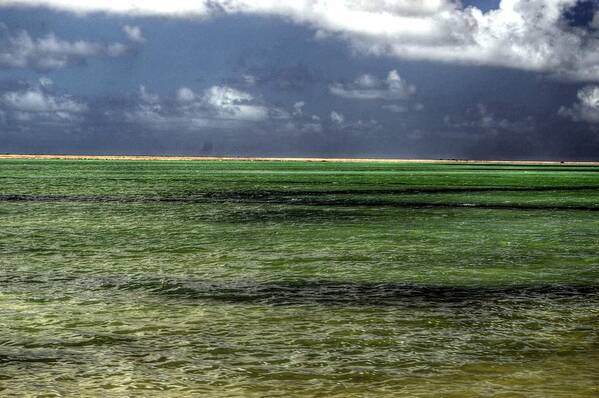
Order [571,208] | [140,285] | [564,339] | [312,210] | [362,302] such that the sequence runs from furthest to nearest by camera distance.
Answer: [571,208], [312,210], [140,285], [362,302], [564,339]

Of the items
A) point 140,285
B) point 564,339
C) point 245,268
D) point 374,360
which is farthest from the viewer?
point 245,268

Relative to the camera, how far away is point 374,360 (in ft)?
30.7

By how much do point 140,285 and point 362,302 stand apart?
451 cm

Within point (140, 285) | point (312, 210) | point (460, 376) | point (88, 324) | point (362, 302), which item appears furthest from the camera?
point (312, 210)

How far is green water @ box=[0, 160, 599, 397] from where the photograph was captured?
27.9ft

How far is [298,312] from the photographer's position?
39.9 feet

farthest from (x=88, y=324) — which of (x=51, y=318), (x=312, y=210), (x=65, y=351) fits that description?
(x=312, y=210)

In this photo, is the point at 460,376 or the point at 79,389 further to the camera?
the point at 460,376

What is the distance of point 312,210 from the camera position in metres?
36.0

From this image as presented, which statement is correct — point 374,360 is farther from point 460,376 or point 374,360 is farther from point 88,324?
point 88,324

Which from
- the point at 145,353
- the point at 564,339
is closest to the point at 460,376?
the point at 564,339

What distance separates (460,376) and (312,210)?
90.0 feet

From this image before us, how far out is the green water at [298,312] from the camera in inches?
335

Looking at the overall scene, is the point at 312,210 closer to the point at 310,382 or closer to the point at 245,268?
the point at 245,268
